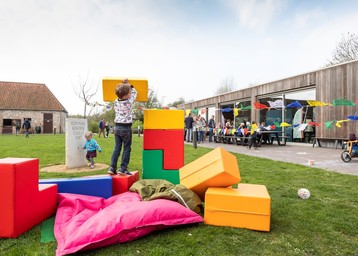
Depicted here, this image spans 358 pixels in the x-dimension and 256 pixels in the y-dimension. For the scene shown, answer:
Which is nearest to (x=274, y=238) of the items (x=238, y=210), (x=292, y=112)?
(x=238, y=210)

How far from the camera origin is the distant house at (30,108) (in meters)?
39.8

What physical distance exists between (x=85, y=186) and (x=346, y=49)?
2685 centimetres

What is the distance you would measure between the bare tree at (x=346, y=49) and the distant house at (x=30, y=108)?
38221mm

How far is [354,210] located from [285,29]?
26.0 feet

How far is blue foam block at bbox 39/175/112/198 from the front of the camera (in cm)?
407

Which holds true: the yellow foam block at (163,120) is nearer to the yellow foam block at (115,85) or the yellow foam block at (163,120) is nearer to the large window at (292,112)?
the yellow foam block at (115,85)

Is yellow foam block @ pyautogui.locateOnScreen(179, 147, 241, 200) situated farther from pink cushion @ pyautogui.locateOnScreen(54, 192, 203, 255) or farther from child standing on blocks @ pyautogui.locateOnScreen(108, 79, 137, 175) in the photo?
child standing on blocks @ pyautogui.locateOnScreen(108, 79, 137, 175)

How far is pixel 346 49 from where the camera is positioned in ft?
77.7

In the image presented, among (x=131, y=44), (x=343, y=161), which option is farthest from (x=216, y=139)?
(x=343, y=161)

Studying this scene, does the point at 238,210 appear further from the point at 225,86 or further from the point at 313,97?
the point at 225,86

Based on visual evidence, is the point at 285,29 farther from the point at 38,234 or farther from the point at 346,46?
the point at 346,46

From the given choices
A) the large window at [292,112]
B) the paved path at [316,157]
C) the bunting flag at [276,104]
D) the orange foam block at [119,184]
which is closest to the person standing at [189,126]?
the large window at [292,112]

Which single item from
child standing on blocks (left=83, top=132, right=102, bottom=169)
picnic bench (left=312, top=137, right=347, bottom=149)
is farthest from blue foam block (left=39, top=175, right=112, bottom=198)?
picnic bench (left=312, top=137, right=347, bottom=149)

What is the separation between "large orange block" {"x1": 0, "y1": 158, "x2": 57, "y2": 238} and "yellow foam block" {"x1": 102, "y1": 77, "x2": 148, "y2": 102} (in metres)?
2.22
